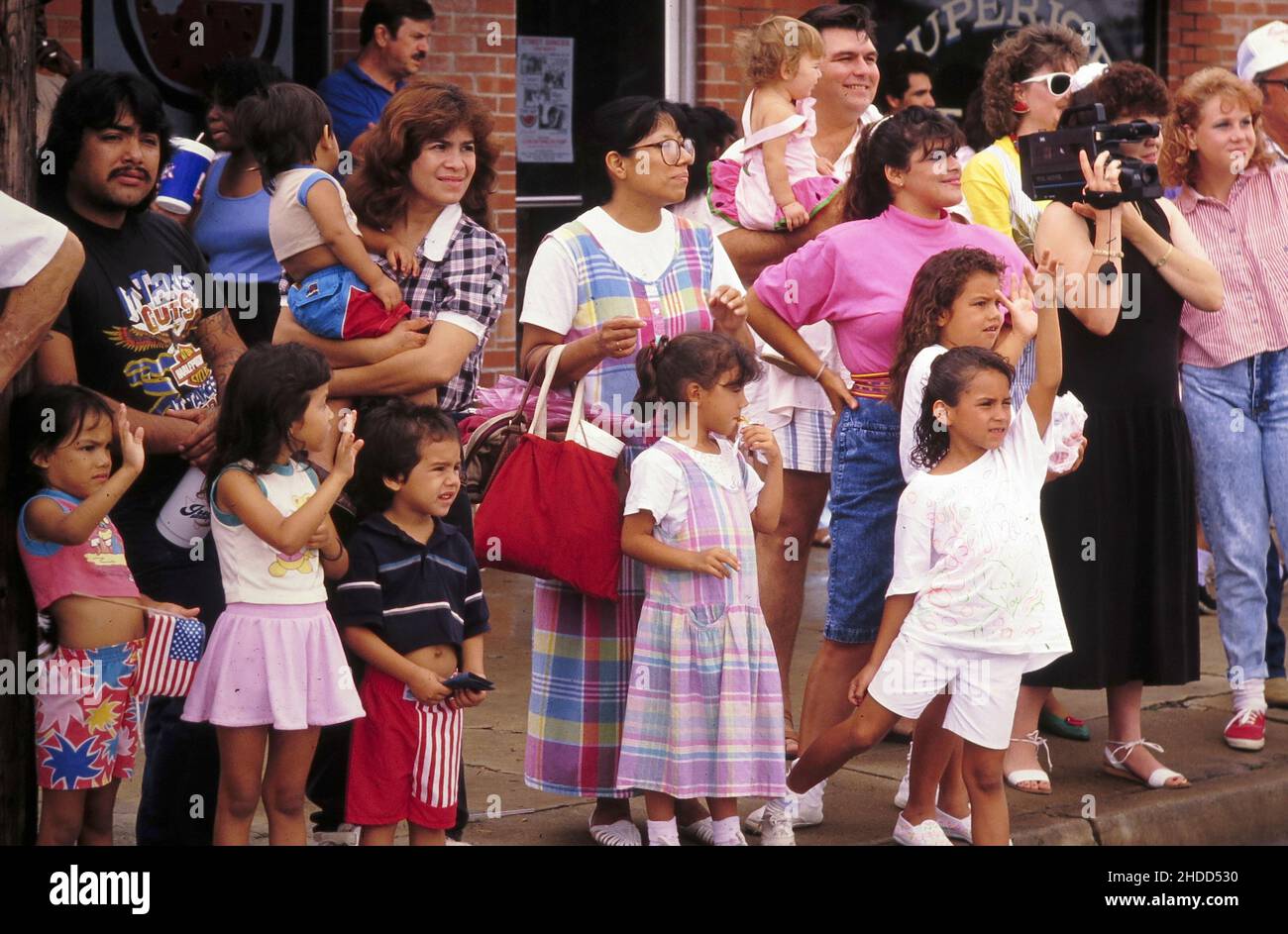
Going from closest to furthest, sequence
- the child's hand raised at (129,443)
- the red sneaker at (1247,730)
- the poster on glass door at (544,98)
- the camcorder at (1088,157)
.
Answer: the child's hand raised at (129,443)
the camcorder at (1088,157)
the red sneaker at (1247,730)
the poster on glass door at (544,98)

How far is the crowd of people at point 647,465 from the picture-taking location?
429cm

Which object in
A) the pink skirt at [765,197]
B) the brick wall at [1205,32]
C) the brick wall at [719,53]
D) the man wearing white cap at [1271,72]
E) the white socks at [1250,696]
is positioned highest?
the brick wall at [1205,32]

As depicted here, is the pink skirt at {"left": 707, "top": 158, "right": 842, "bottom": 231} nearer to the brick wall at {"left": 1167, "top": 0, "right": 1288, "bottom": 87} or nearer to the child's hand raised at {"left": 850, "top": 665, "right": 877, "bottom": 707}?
the child's hand raised at {"left": 850, "top": 665, "right": 877, "bottom": 707}

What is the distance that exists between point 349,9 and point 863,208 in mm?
3935

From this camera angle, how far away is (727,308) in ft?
16.5

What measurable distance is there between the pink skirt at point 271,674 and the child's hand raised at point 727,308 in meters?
1.41

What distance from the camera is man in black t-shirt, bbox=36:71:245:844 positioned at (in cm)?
436

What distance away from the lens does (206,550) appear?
4609 millimetres

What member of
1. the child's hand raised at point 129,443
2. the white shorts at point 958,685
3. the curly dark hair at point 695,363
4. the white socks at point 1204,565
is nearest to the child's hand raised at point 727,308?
the curly dark hair at point 695,363

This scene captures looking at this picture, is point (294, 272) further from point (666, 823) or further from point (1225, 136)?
point (1225, 136)

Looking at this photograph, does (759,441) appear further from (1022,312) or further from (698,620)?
(1022,312)

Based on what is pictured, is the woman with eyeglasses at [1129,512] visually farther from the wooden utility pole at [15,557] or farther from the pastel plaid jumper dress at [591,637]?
the wooden utility pole at [15,557]

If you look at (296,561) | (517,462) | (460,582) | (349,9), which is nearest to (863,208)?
(517,462)

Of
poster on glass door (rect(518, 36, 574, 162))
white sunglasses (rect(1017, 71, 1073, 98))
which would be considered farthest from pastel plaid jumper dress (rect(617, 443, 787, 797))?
poster on glass door (rect(518, 36, 574, 162))
